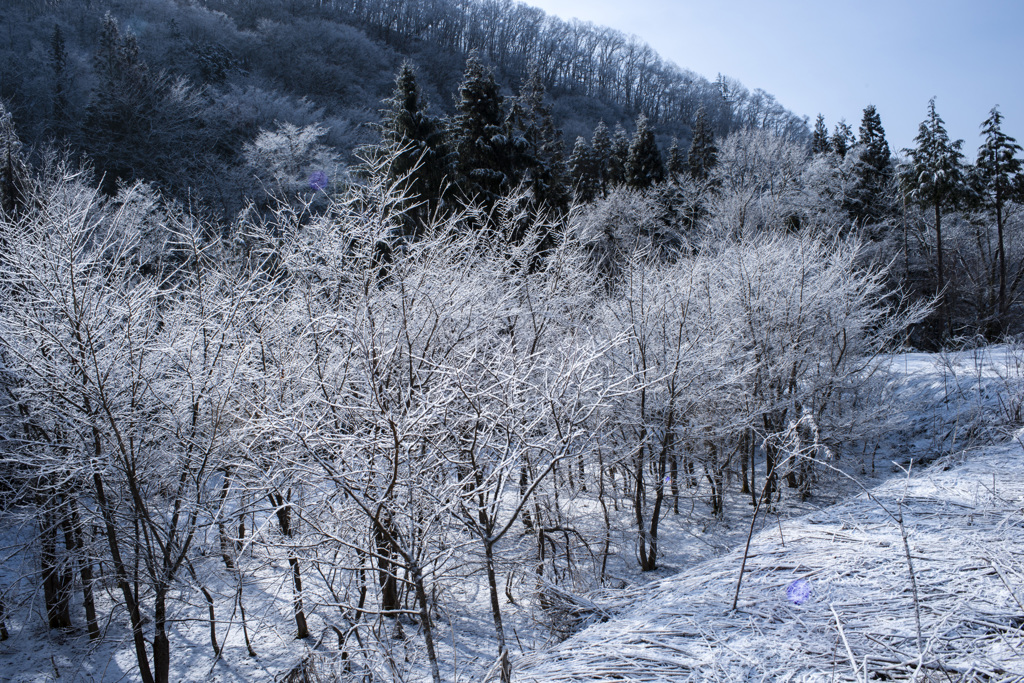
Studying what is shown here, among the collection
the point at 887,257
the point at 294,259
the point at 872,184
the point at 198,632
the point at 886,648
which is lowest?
the point at 198,632

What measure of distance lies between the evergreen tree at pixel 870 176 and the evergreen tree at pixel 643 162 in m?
10.1

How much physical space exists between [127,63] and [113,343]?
29.7 metres

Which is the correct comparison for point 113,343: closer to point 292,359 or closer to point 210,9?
point 292,359

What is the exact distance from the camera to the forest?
482 cm

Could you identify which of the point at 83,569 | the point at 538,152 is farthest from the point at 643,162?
the point at 83,569

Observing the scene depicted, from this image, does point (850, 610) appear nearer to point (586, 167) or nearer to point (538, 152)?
point (538, 152)

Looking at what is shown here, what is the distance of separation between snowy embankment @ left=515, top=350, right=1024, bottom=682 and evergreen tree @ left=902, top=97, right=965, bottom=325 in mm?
21996

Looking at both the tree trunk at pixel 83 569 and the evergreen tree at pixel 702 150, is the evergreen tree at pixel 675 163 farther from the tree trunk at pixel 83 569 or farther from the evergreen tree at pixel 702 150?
the tree trunk at pixel 83 569

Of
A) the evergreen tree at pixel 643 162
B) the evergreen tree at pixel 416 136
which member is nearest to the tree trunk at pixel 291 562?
the evergreen tree at pixel 416 136

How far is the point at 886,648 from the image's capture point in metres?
3.04

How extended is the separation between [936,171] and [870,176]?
21.8ft

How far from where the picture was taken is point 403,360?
7633mm

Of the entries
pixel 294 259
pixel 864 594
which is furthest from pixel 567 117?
pixel 864 594

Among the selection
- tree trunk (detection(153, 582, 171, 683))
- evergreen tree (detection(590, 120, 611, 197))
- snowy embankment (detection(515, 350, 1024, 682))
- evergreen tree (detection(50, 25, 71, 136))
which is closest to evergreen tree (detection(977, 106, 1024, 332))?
evergreen tree (detection(590, 120, 611, 197))
